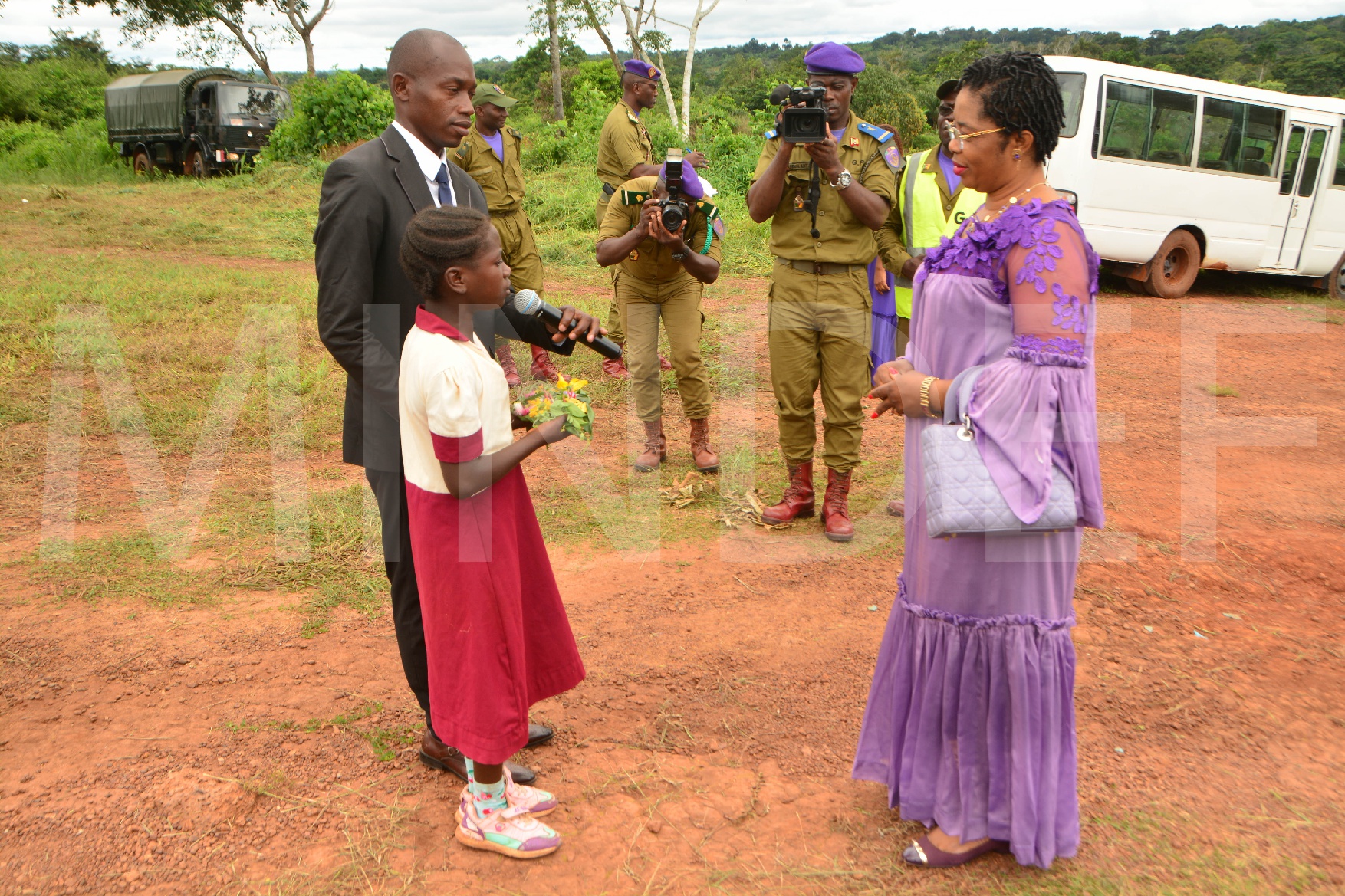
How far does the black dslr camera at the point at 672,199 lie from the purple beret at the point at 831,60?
75 cm

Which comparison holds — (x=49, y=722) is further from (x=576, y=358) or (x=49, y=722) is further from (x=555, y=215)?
(x=555, y=215)

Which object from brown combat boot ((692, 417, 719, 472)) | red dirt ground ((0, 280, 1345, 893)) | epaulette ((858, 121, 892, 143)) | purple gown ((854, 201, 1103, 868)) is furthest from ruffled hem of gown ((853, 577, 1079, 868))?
brown combat boot ((692, 417, 719, 472))

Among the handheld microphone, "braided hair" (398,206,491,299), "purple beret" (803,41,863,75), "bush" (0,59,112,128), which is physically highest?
"bush" (0,59,112,128)

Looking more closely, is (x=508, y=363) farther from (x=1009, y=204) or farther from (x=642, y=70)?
(x=1009, y=204)

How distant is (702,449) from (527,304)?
3.03m

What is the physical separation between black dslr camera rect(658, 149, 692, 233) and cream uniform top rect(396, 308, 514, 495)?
2.50 metres

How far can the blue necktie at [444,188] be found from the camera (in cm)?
261

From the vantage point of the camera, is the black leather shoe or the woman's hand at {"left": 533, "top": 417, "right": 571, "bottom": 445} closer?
the woman's hand at {"left": 533, "top": 417, "right": 571, "bottom": 445}

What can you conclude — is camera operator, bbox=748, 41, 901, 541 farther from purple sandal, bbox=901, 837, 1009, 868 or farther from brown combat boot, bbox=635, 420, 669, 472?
purple sandal, bbox=901, 837, 1009, 868

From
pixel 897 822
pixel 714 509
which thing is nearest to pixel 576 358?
pixel 714 509

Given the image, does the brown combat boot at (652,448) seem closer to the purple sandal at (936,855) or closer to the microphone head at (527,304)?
the microphone head at (527,304)

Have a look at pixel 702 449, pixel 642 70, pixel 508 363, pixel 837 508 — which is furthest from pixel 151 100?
pixel 837 508

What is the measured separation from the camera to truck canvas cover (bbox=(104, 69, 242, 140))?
760 inches

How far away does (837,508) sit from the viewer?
469cm
